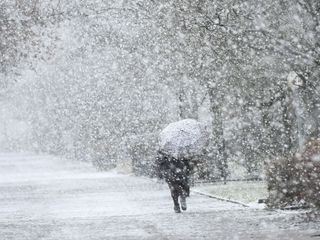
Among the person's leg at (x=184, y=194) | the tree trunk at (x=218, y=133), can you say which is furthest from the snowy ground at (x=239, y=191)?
the person's leg at (x=184, y=194)

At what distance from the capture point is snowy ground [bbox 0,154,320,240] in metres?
14.3

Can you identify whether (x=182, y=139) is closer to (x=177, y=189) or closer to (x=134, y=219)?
(x=177, y=189)

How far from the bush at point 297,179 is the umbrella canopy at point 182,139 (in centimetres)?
222

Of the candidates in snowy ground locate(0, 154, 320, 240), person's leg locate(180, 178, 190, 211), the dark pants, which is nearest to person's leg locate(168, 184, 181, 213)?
the dark pants

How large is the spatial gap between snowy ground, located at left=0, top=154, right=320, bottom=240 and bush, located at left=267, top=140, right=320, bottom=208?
14.9 inches

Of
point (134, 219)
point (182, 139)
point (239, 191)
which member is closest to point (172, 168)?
point (182, 139)

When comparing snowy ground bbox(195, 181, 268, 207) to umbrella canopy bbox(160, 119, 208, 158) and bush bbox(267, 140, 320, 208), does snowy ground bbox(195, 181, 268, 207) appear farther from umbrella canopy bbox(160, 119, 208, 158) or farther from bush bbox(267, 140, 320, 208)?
bush bbox(267, 140, 320, 208)

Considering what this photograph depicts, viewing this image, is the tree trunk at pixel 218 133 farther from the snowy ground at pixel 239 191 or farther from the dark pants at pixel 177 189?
the dark pants at pixel 177 189

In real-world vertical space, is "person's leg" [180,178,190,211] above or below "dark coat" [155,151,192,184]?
below

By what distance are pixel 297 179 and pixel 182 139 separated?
3585 millimetres

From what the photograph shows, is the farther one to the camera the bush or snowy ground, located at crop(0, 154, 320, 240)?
the bush

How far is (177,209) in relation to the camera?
18766 mm

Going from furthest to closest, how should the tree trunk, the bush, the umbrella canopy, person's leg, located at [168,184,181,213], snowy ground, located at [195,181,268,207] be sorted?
the tree trunk
snowy ground, located at [195,181,268,207]
the umbrella canopy
person's leg, located at [168,184,181,213]
the bush

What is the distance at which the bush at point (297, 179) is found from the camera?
49.6 feet
